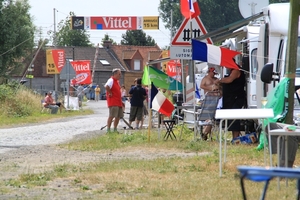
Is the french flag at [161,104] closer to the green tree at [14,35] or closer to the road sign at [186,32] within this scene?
the road sign at [186,32]

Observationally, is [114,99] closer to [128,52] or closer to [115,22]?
[115,22]

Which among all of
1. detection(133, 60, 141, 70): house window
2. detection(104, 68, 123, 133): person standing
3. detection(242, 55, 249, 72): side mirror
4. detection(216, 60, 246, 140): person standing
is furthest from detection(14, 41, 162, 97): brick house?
detection(216, 60, 246, 140): person standing

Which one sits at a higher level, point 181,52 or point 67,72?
point 181,52

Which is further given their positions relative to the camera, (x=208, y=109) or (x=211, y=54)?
(x=208, y=109)

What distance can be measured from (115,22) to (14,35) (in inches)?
296

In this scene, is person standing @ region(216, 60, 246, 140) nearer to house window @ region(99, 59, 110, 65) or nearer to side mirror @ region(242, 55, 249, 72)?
side mirror @ region(242, 55, 249, 72)

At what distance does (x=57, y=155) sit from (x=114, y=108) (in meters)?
6.47

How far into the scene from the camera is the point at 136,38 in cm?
12312

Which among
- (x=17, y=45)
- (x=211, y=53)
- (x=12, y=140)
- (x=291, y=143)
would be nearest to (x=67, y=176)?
(x=291, y=143)

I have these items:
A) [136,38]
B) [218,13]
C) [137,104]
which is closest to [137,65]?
[136,38]

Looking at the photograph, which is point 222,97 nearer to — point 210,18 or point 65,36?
point 210,18

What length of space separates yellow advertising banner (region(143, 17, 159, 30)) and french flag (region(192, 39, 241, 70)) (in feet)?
129

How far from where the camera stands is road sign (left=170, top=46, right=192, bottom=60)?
16.2m

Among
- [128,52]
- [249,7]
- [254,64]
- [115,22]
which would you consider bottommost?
[254,64]
